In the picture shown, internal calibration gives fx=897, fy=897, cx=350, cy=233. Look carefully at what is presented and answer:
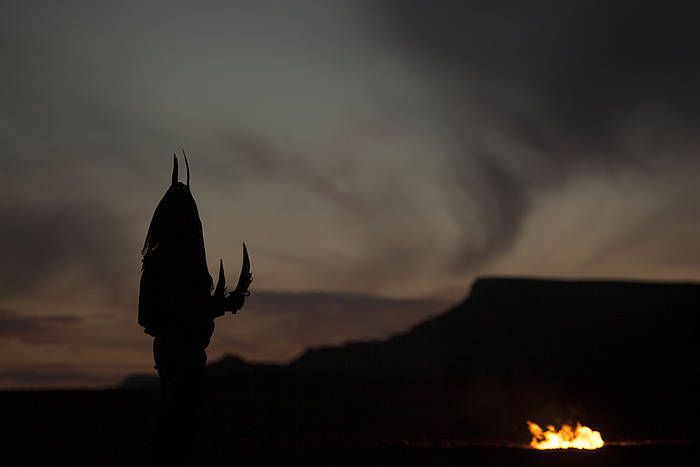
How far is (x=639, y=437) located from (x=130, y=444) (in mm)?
23940

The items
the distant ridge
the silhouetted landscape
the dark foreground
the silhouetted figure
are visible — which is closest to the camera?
the silhouetted figure

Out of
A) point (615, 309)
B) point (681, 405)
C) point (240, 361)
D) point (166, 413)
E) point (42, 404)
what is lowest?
point (166, 413)

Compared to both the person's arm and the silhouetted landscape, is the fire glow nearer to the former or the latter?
the silhouetted landscape

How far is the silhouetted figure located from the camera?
9.14m

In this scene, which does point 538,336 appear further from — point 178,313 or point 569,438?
point 178,313

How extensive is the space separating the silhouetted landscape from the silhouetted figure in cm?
918

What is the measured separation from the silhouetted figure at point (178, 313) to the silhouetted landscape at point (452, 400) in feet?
30.1

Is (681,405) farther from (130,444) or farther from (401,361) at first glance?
(401,361)

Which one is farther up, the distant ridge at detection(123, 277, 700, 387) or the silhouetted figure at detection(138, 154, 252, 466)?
the distant ridge at detection(123, 277, 700, 387)

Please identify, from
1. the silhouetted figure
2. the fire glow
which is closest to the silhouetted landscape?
the fire glow

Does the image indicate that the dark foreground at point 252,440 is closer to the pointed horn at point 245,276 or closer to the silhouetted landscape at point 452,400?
the silhouetted landscape at point 452,400

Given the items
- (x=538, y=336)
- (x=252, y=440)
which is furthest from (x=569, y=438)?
(x=538, y=336)

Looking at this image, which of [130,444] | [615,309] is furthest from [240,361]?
[130,444]

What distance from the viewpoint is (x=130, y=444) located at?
23.5 meters
